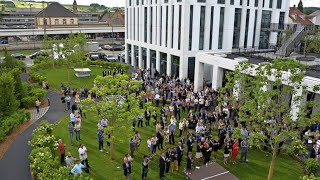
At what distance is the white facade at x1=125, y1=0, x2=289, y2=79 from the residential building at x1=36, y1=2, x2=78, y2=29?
4732 centimetres

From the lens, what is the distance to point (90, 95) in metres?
26.6

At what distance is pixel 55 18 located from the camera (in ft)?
271

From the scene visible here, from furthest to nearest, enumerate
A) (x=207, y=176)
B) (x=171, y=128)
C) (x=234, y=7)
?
(x=234, y=7) < (x=171, y=128) < (x=207, y=176)

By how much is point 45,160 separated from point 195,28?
2278cm

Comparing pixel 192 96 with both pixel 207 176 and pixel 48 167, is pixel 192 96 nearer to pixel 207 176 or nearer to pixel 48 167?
pixel 207 176

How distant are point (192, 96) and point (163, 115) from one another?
5.60 m

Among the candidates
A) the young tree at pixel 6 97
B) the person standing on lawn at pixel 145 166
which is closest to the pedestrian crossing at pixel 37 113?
the young tree at pixel 6 97

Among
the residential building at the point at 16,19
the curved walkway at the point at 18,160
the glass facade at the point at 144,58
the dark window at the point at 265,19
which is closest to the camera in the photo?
the curved walkway at the point at 18,160

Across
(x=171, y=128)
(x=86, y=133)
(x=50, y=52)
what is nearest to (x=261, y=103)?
(x=171, y=128)

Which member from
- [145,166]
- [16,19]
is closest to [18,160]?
[145,166]

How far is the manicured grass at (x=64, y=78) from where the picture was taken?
109ft

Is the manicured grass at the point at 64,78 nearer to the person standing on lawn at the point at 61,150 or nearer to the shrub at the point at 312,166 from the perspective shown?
the person standing on lawn at the point at 61,150

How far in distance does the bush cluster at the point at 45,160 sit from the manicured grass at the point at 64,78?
49.3ft

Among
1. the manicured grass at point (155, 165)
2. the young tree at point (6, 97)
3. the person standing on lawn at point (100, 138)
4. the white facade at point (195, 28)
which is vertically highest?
the white facade at point (195, 28)
